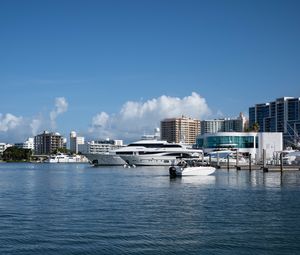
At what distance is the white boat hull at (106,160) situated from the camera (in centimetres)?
14850

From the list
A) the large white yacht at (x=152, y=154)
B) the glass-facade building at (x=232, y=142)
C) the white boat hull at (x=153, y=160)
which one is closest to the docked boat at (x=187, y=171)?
the large white yacht at (x=152, y=154)

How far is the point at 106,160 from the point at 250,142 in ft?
171

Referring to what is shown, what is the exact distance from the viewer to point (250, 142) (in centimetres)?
17175

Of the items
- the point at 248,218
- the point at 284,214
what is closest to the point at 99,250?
the point at 248,218

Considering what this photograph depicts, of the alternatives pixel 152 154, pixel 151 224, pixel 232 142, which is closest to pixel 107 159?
pixel 152 154

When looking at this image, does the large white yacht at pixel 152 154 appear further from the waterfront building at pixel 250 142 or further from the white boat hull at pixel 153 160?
the waterfront building at pixel 250 142

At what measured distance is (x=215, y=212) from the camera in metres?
38.2

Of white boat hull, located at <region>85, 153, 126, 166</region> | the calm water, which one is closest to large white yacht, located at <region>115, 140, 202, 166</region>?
white boat hull, located at <region>85, 153, 126, 166</region>

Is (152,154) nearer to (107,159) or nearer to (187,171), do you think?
(107,159)

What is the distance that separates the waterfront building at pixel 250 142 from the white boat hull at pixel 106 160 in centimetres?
3578

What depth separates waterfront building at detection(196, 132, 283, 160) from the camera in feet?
558

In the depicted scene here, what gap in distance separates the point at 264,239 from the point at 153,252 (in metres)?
6.84

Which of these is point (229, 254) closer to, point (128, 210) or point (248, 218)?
point (248, 218)

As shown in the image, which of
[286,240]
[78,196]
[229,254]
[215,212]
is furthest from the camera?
[78,196]
